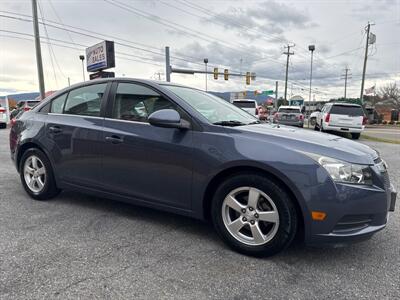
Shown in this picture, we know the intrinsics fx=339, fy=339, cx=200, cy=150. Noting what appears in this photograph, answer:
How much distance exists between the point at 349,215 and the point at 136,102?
240cm

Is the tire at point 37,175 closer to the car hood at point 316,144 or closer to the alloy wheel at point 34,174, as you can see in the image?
the alloy wheel at point 34,174

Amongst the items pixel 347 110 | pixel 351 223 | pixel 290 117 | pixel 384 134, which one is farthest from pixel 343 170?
pixel 384 134

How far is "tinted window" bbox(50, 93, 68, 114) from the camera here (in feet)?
14.3

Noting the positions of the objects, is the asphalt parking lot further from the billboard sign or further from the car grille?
the billboard sign

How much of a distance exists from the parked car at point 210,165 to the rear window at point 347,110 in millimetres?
12255

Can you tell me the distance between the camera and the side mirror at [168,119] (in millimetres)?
3207

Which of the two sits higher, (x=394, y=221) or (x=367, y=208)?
(x=367, y=208)

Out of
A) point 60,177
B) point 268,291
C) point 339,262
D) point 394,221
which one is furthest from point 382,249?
point 60,177

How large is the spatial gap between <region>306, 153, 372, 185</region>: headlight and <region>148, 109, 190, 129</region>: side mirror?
47.5 inches

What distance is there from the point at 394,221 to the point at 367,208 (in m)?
1.57

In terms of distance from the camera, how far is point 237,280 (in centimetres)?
262

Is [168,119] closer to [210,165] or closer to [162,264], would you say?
[210,165]

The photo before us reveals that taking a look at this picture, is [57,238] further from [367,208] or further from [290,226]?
[367,208]

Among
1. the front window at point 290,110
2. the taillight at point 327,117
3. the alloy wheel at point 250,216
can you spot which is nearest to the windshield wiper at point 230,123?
the alloy wheel at point 250,216
